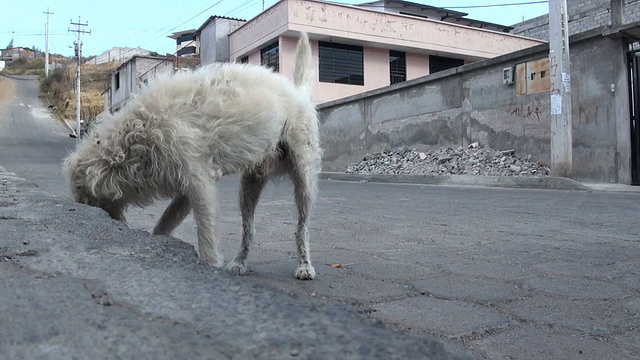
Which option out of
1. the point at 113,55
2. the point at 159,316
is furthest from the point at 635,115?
the point at 113,55

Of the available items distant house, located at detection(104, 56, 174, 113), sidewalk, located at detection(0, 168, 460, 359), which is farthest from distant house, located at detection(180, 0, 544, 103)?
sidewalk, located at detection(0, 168, 460, 359)

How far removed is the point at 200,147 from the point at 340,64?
2196 centimetres

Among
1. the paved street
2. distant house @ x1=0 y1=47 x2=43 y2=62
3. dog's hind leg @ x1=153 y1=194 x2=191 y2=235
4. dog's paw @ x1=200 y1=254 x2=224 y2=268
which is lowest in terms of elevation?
the paved street

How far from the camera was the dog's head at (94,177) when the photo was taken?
2881 millimetres

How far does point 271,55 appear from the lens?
925 inches

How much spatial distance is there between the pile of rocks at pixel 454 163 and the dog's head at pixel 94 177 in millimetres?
10366

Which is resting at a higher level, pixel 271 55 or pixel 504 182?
pixel 271 55

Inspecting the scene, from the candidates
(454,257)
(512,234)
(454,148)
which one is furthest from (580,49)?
(454,257)

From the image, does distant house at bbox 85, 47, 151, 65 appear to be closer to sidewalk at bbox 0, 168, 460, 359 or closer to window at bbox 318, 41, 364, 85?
window at bbox 318, 41, 364, 85

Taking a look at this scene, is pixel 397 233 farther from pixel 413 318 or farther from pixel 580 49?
pixel 580 49

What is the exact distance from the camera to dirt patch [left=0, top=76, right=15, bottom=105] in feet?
180

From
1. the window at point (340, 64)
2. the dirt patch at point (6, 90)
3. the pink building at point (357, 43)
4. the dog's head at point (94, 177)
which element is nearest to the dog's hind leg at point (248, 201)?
the dog's head at point (94, 177)

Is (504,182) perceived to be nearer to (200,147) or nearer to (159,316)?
(200,147)

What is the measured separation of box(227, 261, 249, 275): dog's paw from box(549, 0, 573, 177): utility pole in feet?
29.6
